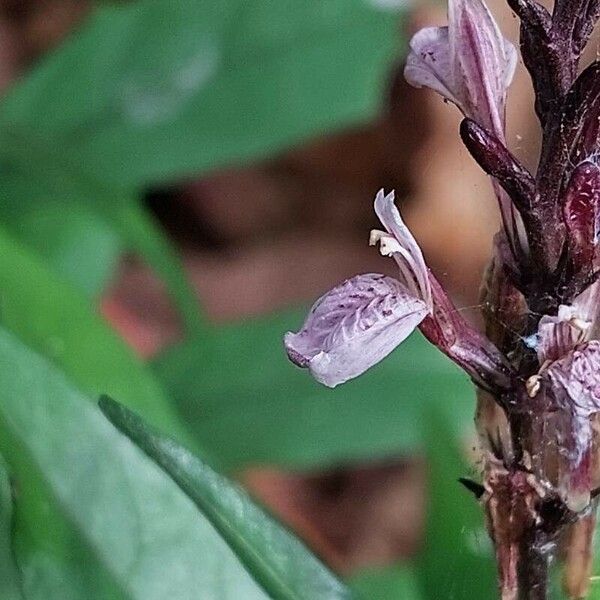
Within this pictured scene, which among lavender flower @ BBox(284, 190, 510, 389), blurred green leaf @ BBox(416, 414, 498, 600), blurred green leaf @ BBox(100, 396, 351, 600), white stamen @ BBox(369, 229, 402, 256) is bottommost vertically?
blurred green leaf @ BBox(416, 414, 498, 600)

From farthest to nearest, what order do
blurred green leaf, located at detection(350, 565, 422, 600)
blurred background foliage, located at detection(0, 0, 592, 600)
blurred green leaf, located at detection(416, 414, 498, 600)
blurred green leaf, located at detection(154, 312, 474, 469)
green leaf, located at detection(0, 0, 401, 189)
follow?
green leaf, located at detection(0, 0, 401, 189), blurred green leaf, located at detection(154, 312, 474, 469), blurred green leaf, located at detection(350, 565, 422, 600), blurred green leaf, located at detection(416, 414, 498, 600), blurred background foliage, located at detection(0, 0, 592, 600)

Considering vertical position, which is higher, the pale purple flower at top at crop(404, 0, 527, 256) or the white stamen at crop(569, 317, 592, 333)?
the pale purple flower at top at crop(404, 0, 527, 256)

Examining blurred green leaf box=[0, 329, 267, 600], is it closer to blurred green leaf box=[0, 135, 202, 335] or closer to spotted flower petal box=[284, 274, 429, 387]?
spotted flower petal box=[284, 274, 429, 387]

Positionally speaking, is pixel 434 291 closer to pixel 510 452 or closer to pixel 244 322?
pixel 510 452

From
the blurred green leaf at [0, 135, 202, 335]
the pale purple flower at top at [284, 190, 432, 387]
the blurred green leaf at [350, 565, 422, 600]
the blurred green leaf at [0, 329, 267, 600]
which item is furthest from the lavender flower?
the blurred green leaf at [0, 135, 202, 335]

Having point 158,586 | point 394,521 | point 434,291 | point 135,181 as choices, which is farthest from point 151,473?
point 394,521

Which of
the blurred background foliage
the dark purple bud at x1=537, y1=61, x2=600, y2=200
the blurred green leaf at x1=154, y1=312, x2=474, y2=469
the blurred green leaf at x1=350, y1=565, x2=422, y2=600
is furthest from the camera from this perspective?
the blurred green leaf at x1=154, y1=312, x2=474, y2=469

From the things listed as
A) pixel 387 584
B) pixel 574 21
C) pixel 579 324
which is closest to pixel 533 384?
pixel 579 324

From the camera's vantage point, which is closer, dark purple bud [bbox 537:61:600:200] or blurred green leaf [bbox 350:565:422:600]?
dark purple bud [bbox 537:61:600:200]
